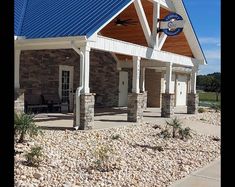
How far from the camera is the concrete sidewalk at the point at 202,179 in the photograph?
6331 mm

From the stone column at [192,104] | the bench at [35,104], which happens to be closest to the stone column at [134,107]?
the bench at [35,104]

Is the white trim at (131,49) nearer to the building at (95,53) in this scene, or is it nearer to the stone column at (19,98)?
the building at (95,53)

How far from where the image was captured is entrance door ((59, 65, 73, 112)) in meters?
17.7

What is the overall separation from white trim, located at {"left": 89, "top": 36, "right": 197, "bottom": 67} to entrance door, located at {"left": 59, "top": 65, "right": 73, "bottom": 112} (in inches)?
172

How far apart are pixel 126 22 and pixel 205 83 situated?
94.3 feet

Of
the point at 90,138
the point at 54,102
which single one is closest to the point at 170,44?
the point at 54,102

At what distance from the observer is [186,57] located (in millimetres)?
20219

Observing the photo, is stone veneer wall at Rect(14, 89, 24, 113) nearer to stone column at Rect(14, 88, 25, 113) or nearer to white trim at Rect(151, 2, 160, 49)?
stone column at Rect(14, 88, 25, 113)

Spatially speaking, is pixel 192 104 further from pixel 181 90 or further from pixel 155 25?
pixel 181 90

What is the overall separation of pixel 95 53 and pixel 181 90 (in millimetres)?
10370

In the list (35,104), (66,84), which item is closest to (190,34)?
(66,84)

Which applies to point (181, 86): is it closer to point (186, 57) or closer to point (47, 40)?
point (186, 57)

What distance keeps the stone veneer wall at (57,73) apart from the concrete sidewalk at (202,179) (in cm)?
1029

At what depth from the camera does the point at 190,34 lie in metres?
19.8
